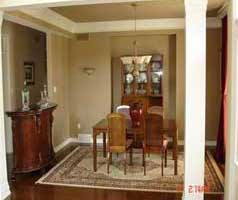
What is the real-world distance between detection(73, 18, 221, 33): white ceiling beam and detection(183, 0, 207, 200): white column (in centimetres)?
332

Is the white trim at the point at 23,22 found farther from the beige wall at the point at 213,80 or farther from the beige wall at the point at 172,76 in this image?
the beige wall at the point at 213,80

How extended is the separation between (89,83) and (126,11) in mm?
2041

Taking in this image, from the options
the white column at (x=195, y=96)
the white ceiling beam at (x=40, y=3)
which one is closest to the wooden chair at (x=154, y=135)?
the white column at (x=195, y=96)

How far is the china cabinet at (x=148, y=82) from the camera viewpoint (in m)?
6.71

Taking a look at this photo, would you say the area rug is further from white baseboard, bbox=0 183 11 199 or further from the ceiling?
the ceiling

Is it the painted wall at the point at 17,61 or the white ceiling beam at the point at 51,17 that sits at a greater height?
the white ceiling beam at the point at 51,17

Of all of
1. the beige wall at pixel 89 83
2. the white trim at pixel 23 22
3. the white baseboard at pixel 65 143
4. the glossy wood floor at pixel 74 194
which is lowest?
the glossy wood floor at pixel 74 194

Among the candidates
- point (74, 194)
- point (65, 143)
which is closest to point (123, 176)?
point (74, 194)

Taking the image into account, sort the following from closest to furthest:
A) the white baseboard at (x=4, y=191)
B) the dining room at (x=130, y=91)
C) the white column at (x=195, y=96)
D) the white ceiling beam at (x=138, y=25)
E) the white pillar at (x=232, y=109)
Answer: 1. the white pillar at (x=232, y=109)
2. the white column at (x=195, y=96)
3. the white baseboard at (x=4, y=191)
4. the dining room at (x=130, y=91)
5. the white ceiling beam at (x=138, y=25)

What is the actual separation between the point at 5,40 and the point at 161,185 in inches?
168

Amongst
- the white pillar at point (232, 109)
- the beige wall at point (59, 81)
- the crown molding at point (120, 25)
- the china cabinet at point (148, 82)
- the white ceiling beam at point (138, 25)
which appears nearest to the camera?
the white pillar at point (232, 109)

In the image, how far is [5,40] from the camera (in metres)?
6.02

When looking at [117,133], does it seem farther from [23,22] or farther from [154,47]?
[154,47]

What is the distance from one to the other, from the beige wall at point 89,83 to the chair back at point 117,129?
2260mm
